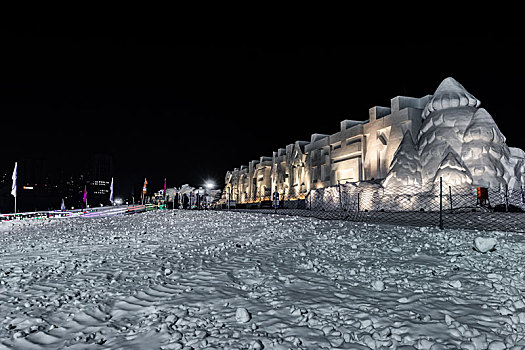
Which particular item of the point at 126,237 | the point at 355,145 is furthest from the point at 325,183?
the point at 126,237

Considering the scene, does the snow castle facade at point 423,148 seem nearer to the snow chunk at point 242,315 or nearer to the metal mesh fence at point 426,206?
the metal mesh fence at point 426,206

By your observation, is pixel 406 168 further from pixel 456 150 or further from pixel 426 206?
pixel 426 206

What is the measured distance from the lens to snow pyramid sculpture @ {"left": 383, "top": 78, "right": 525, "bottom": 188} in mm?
29047

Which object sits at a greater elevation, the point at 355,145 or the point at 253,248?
the point at 355,145

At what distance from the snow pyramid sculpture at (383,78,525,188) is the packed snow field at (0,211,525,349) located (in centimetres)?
2029

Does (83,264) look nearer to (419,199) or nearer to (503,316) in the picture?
(503,316)

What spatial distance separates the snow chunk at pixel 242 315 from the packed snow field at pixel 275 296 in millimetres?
16

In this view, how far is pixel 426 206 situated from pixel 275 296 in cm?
2597

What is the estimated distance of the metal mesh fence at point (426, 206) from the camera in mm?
19312

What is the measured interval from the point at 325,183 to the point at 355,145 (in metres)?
8.71

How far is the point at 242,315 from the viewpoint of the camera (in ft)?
17.9

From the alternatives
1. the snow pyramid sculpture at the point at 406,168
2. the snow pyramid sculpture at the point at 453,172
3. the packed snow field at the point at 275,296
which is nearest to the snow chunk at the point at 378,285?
the packed snow field at the point at 275,296

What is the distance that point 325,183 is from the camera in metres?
53.3

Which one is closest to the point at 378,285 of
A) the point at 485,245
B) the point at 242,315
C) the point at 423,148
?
the point at 242,315
